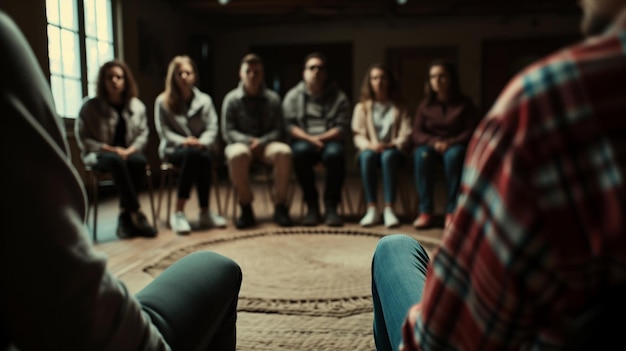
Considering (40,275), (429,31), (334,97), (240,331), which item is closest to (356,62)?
(429,31)

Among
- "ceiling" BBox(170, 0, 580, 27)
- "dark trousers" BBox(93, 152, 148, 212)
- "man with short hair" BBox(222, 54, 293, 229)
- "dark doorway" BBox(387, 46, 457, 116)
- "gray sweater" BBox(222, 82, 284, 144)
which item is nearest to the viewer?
"dark trousers" BBox(93, 152, 148, 212)

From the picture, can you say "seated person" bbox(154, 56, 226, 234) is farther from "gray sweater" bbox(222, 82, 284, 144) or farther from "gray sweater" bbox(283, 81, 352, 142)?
"gray sweater" bbox(283, 81, 352, 142)

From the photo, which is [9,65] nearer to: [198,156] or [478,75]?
[198,156]

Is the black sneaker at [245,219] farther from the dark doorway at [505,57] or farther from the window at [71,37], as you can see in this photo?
the dark doorway at [505,57]

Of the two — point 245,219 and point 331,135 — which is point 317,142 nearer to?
point 331,135

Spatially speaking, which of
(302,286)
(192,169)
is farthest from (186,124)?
(302,286)

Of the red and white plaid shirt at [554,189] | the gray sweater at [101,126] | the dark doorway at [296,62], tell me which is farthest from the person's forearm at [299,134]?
the dark doorway at [296,62]

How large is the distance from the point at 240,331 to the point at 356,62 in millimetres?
5933

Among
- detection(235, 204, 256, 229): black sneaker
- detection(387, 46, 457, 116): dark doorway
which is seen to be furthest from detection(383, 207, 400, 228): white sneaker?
detection(387, 46, 457, 116): dark doorway

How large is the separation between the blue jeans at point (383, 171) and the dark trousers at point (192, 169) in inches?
36.7

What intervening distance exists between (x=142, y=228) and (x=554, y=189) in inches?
104

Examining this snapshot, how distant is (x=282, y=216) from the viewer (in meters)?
3.09

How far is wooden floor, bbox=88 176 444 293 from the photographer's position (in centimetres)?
206

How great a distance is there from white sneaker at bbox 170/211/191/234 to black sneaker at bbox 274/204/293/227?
52 centimetres
